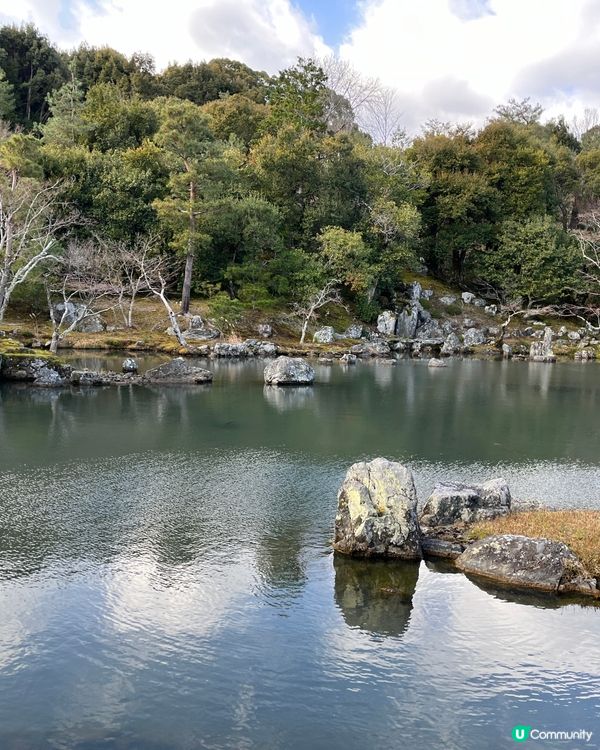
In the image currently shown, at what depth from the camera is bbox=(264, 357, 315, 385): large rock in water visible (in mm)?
40344

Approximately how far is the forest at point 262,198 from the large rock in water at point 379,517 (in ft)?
101

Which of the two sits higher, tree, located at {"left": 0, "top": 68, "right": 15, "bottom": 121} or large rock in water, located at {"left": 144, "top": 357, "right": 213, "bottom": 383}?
tree, located at {"left": 0, "top": 68, "right": 15, "bottom": 121}

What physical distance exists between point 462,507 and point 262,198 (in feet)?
183

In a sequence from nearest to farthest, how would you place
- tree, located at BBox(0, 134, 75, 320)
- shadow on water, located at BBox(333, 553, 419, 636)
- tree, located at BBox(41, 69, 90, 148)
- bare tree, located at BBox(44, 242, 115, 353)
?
1. shadow on water, located at BBox(333, 553, 419, 636)
2. tree, located at BBox(0, 134, 75, 320)
3. bare tree, located at BBox(44, 242, 115, 353)
4. tree, located at BBox(41, 69, 90, 148)

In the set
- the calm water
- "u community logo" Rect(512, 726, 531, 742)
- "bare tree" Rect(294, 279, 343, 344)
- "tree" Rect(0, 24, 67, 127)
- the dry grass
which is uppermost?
"tree" Rect(0, 24, 67, 127)

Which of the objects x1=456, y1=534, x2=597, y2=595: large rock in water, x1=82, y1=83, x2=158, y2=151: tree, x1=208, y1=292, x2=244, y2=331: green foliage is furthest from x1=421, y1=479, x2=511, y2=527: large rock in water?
x1=82, y1=83, x2=158, y2=151: tree

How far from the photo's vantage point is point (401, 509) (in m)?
14.6

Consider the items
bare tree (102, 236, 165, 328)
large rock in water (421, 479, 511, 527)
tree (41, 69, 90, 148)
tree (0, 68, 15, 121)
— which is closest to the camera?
large rock in water (421, 479, 511, 527)

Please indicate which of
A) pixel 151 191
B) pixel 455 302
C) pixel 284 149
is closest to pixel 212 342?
pixel 151 191

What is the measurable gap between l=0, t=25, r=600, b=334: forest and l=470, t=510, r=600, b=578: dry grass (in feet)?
109

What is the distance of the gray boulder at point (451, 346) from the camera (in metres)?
65.1

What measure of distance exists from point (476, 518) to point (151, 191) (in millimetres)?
57014

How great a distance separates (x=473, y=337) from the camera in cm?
7025

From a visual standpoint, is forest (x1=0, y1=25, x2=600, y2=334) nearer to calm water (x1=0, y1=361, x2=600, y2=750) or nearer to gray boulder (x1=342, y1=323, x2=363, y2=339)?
gray boulder (x1=342, y1=323, x2=363, y2=339)
